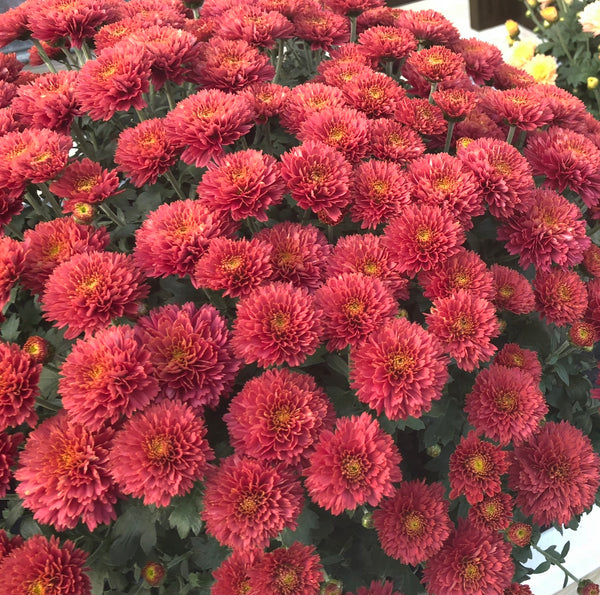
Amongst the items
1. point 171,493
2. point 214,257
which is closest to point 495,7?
point 214,257

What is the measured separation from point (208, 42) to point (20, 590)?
3.49 ft

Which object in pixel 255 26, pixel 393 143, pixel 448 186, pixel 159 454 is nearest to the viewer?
pixel 159 454

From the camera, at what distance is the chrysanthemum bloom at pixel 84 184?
2.98ft

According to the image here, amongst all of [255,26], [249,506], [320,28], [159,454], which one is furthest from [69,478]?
[320,28]

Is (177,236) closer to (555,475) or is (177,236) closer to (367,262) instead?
(367,262)

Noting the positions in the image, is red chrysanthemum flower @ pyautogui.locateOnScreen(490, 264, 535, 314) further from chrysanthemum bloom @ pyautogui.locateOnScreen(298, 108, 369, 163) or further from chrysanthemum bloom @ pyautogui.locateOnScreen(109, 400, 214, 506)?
chrysanthemum bloom @ pyautogui.locateOnScreen(109, 400, 214, 506)

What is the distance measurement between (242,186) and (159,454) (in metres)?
0.39

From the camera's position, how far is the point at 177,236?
815mm

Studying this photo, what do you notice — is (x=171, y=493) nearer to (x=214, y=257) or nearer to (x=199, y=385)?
(x=199, y=385)

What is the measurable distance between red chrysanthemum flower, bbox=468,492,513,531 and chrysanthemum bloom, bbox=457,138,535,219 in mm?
437

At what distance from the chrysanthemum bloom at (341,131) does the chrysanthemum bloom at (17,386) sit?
0.55 meters

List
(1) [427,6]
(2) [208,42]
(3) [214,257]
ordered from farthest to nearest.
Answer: (1) [427,6] < (2) [208,42] < (3) [214,257]

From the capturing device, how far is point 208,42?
1.22 metres

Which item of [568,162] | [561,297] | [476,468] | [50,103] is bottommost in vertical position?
[476,468]
